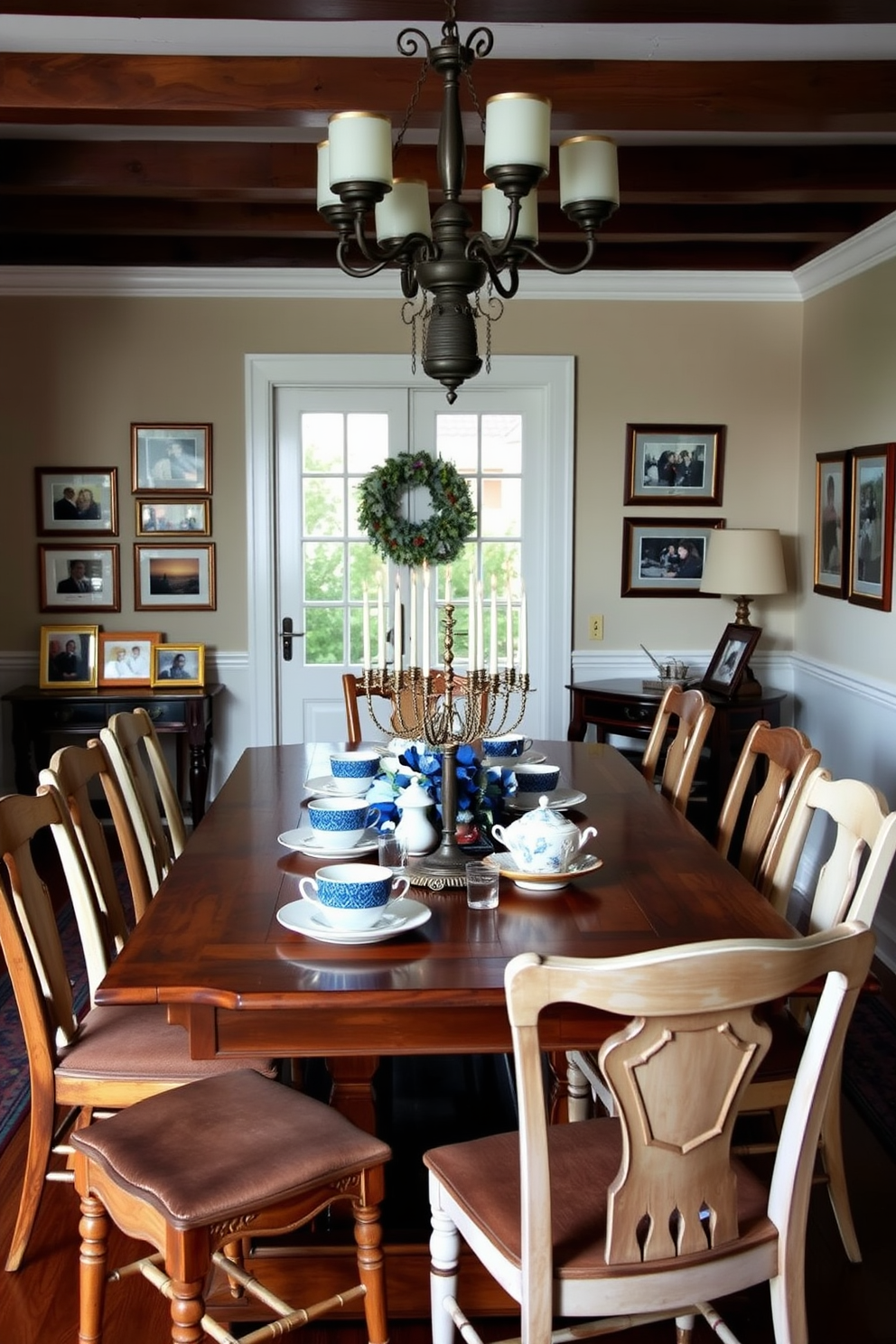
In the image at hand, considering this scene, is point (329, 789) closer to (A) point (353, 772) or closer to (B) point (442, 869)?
(A) point (353, 772)

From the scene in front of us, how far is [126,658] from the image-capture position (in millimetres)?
5848

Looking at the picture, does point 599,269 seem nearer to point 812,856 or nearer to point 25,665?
point 812,856

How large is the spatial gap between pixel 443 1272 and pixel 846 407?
4123 millimetres

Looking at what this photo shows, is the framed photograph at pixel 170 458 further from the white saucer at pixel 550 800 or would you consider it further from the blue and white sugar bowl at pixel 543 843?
the blue and white sugar bowl at pixel 543 843

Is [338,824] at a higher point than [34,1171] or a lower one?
higher

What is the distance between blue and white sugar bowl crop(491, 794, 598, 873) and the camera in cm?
257

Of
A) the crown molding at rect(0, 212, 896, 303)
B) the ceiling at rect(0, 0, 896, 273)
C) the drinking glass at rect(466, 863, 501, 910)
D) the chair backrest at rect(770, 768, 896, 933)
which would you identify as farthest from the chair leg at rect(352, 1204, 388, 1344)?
the crown molding at rect(0, 212, 896, 303)

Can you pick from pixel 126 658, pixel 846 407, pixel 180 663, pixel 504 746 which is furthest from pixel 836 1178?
pixel 126 658

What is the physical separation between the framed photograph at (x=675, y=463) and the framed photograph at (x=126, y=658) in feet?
7.36

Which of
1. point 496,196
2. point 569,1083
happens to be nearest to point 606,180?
point 496,196

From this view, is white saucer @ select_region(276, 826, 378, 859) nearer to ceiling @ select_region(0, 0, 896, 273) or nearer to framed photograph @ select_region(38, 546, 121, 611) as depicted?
ceiling @ select_region(0, 0, 896, 273)

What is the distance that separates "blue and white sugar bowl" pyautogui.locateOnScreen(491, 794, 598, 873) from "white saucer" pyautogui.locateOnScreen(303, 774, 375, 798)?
2.60ft

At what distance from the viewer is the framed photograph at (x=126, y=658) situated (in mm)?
5828

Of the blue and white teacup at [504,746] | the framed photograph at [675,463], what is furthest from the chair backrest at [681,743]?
the framed photograph at [675,463]
